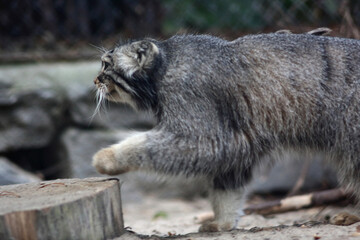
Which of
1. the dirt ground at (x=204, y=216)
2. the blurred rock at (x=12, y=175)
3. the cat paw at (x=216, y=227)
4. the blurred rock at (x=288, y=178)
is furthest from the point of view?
the blurred rock at (x=288, y=178)

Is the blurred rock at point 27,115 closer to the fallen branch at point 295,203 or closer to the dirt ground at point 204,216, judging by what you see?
the dirt ground at point 204,216

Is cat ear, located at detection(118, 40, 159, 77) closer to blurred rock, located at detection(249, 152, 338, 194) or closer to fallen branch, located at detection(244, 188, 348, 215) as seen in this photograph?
fallen branch, located at detection(244, 188, 348, 215)

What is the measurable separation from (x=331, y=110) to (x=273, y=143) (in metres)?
0.45

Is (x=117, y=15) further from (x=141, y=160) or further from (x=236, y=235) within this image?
(x=236, y=235)

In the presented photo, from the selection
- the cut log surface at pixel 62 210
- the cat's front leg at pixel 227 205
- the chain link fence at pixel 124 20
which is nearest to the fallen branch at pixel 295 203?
the cat's front leg at pixel 227 205

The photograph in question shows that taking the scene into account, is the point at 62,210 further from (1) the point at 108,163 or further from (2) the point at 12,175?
(2) the point at 12,175

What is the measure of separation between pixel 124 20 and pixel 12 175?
7.06 ft

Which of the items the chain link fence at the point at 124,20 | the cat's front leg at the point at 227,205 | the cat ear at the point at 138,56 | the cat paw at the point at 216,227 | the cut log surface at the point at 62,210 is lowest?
the cat paw at the point at 216,227

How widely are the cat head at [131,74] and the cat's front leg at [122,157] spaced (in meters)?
0.32

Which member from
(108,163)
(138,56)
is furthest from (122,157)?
(138,56)

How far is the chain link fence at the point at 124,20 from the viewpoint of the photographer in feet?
21.7

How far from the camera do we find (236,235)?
151 inches

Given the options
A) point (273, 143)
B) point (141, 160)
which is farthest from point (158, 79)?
point (273, 143)

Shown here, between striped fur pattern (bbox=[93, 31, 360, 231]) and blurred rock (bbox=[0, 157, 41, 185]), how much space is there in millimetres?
2497
